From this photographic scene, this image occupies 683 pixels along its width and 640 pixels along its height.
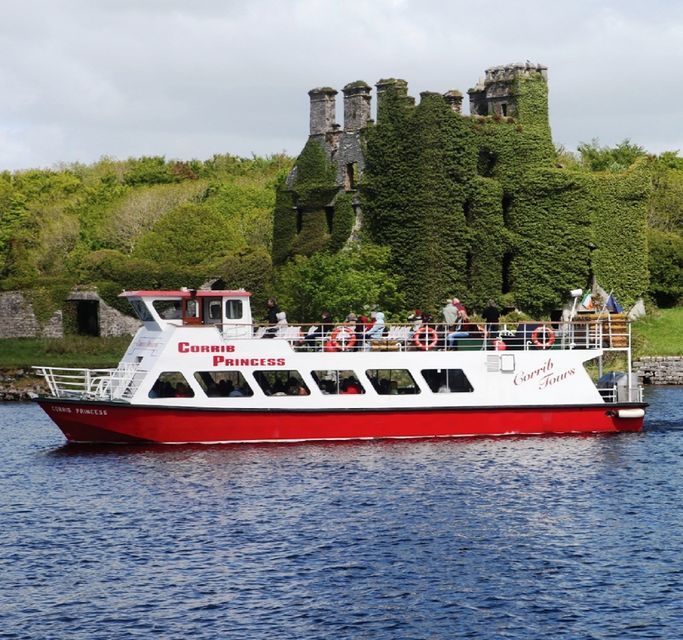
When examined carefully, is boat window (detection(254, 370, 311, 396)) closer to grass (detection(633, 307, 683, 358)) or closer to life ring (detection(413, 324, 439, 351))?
life ring (detection(413, 324, 439, 351))

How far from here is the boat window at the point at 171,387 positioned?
44625 mm

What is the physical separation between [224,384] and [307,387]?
2633 mm

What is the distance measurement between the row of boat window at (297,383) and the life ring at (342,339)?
869 millimetres

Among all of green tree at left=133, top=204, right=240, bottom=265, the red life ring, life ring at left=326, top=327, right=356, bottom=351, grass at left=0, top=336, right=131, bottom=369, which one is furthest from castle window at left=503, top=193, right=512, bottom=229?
the red life ring

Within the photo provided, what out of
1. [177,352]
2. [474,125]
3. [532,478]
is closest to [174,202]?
[474,125]

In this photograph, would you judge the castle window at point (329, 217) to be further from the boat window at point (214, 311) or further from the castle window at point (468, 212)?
the boat window at point (214, 311)

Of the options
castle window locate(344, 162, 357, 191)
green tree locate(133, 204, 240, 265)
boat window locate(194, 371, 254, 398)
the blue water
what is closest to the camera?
the blue water

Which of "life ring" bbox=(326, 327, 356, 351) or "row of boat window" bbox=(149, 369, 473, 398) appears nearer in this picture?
"row of boat window" bbox=(149, 369, 473, 398)

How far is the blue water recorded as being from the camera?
1070 inches

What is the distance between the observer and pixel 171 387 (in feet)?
147

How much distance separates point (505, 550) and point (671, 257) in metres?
56.6

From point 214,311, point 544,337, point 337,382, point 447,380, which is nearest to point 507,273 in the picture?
point 544,337

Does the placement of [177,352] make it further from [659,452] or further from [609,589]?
[609,589]

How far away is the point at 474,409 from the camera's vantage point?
46.7 meters
